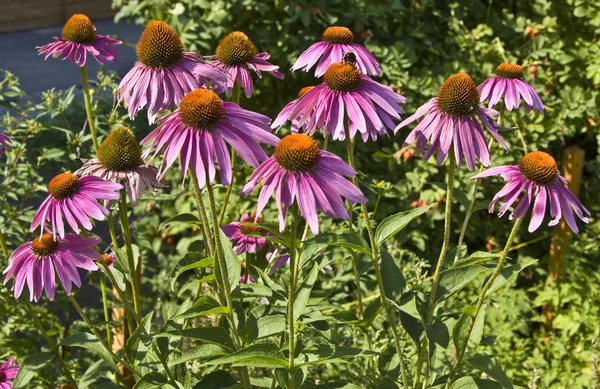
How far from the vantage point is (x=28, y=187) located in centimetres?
231

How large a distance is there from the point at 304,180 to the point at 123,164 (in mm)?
480

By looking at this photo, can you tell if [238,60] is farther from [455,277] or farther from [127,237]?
[455,277]

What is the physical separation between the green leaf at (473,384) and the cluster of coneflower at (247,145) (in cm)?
34

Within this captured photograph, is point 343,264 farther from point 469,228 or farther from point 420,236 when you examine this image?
point 469,228

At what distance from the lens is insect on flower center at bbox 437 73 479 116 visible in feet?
4.23

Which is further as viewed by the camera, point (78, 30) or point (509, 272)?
point (78, 30)

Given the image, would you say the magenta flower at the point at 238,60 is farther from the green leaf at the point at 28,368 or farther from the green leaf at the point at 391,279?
the green leaf at the point at 28,368

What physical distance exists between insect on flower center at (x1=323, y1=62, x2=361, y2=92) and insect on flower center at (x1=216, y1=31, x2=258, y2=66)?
0.32 meters

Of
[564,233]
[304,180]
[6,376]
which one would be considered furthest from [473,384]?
[564,233]

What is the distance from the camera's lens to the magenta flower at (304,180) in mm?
1014

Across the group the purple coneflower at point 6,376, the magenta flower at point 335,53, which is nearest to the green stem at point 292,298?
the magenta flower at point 335,53

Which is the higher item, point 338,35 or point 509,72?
point 338,35

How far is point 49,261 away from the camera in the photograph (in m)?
1.41

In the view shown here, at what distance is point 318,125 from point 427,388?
60 cm
